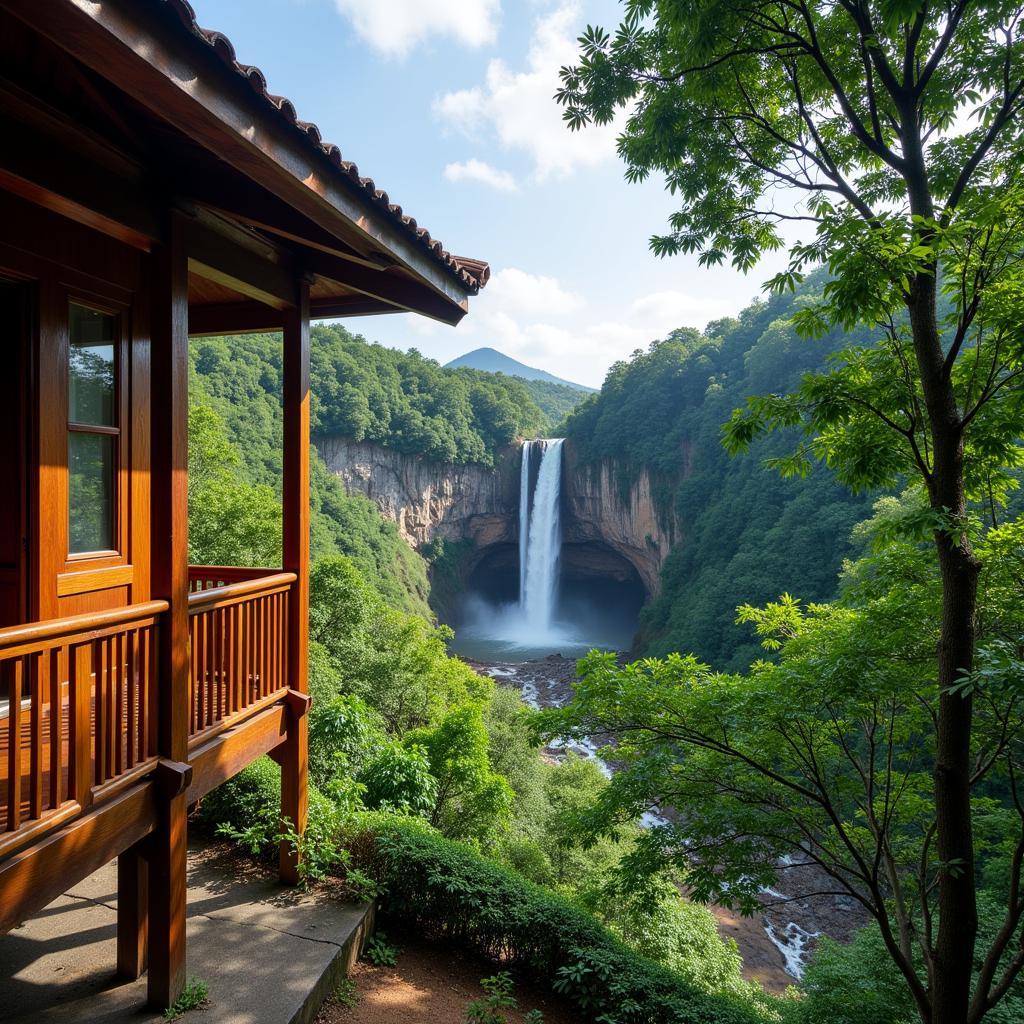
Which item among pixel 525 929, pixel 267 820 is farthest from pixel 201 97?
pixel 525 929

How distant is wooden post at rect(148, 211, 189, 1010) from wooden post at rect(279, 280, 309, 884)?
3.86 ft

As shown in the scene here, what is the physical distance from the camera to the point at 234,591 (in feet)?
11.9

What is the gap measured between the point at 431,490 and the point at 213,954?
41.7m

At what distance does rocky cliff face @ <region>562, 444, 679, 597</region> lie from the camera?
128 ft

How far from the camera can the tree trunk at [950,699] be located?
141 inches

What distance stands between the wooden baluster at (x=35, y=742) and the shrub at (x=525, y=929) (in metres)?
3.04

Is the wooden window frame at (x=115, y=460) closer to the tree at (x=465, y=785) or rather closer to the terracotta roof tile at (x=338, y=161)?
the terracotta roof tile at (x=338, y=161)

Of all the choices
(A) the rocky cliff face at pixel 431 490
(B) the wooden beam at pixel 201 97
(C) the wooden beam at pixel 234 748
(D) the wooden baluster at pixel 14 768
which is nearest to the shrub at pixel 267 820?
(C) the wooden beam at pixel 234 748

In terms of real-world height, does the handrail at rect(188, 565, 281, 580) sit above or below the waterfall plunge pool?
above

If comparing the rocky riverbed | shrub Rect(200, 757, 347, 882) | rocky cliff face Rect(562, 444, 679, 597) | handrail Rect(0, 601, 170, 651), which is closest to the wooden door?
handrail Rect(0, 601, 170, 651)

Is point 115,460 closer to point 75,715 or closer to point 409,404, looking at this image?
point 75,715

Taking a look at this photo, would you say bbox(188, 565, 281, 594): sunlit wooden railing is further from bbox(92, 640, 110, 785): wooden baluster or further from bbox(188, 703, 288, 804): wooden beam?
bbox(92, 640, 110, 785): wooden baluster

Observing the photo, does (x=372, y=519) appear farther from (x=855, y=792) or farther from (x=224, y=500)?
(x=855, y=792)

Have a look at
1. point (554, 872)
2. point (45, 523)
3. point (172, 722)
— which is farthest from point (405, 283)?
point (554, 872)
